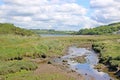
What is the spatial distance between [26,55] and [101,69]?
18.5 metres

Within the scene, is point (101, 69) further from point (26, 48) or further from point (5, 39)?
point (5, 39)

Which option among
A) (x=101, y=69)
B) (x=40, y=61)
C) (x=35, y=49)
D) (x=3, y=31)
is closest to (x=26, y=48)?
(x=35, y=49)

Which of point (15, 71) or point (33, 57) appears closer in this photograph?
point (15, 71)

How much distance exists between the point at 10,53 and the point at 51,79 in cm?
2193

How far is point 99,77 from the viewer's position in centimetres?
4206

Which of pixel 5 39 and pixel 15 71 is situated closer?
pixel 15 71

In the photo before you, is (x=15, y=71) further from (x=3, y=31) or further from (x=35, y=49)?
(x=3, y=31)

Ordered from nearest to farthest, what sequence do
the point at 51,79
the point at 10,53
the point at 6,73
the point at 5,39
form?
the point at 51,79 < the point at 6,73 < the point at 10,53 < the point at 5,39

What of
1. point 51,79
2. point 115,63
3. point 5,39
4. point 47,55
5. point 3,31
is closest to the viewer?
point 51,79

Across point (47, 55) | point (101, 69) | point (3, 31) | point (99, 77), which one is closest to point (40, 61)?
point (47, 55)

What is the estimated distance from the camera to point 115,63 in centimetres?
4844

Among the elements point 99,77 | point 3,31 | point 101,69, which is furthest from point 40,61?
point 3,31

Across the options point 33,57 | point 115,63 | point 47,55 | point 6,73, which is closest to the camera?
point 6,73

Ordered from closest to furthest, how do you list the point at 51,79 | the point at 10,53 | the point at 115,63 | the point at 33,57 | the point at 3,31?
the point at 51,79, the point at 115,63, the point at 10,53, the point at 33,57, the point at 3,31
